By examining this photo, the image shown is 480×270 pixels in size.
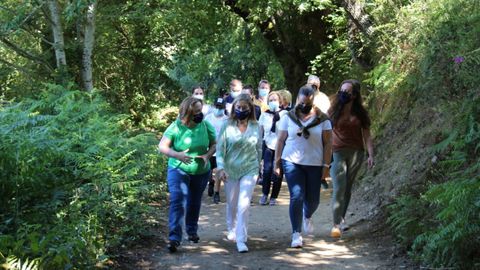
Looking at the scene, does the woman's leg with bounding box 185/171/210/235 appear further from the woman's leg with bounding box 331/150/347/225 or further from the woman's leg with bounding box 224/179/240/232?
the woman's leg with bounding box 331/150/347/225

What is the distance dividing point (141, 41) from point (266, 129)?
42.6 ft

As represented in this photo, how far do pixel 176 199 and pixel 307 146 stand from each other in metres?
1.69

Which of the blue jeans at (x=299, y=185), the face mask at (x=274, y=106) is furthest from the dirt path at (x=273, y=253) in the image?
the face mask at (x=274, y=106)

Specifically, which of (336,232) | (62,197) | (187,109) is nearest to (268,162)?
(336,232)

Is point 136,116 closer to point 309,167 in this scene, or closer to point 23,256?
point 309,167

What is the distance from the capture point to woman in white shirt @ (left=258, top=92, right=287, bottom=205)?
1013cm

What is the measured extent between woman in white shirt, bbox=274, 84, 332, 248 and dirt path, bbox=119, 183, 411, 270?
0.41 m

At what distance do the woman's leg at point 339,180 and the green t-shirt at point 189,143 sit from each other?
68.5 inches

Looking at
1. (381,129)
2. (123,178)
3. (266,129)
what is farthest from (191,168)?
(381,129)

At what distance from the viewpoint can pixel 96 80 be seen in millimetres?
22328

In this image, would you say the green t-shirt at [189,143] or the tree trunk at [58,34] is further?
the tree trunk at [58,34]

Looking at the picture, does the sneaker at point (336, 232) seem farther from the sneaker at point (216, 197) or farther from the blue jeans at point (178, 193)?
the sneaker at point (216, 197)

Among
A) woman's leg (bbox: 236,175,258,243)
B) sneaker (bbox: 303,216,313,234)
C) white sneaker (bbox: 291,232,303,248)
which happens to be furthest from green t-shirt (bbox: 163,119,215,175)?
sneaker (bbox: 303,216,313,234)

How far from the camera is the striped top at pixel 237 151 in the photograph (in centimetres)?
710
